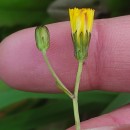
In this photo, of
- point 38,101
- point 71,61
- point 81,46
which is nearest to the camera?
point 81,46

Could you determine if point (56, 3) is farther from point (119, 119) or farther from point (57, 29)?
point (119, 119)

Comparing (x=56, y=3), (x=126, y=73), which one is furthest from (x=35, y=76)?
(x=56, y=3)

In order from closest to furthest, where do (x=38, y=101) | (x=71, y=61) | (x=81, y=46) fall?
(x=81, y=46)
(x=71, y=61)
(x=38, y=101)

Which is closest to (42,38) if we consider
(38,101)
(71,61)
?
(71,61)

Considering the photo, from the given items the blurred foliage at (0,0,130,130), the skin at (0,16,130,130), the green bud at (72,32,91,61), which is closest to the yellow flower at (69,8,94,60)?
the green bud at (72,32,91,61)

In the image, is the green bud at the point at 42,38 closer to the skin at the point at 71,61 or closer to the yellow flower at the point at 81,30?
the yellow flower at the point at 81,30

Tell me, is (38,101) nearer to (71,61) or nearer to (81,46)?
(71,61)
